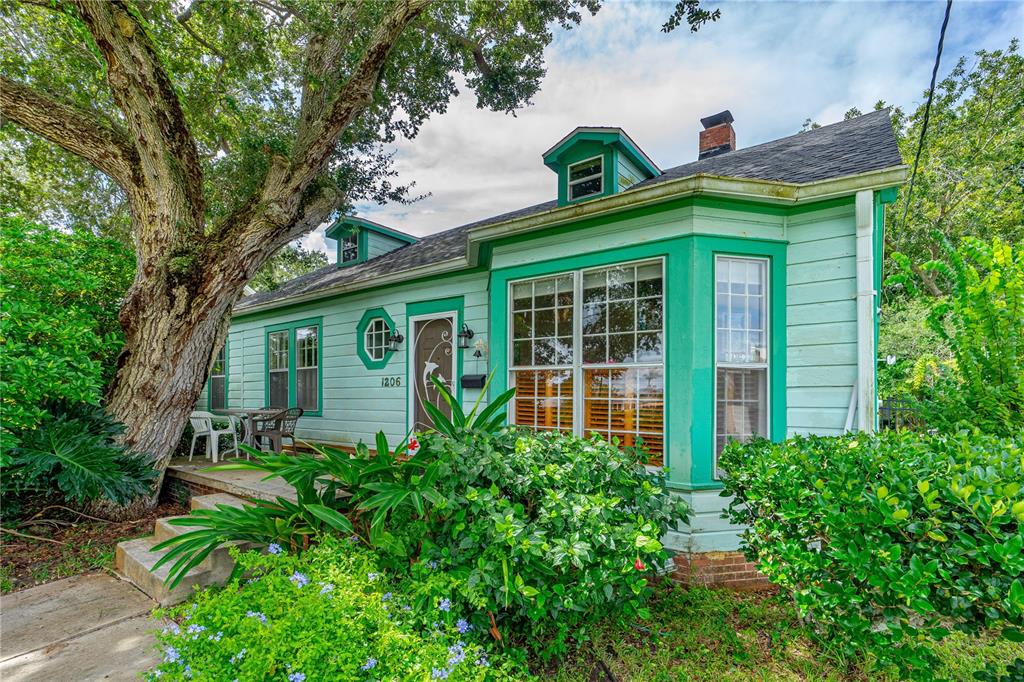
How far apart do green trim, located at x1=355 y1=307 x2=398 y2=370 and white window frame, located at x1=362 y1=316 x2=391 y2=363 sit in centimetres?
2

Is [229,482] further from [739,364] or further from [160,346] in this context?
[739,364]

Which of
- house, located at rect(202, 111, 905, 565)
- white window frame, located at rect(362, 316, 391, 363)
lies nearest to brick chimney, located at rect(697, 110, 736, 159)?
house, located at rect(202, 111, 905, 565)

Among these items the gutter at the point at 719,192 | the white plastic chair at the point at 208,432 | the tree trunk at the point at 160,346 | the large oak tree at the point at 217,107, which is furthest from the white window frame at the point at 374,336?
the gutter at the point at 719,192

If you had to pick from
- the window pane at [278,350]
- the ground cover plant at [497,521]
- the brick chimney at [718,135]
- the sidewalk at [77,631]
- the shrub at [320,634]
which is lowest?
the sidewalk at [77,631]

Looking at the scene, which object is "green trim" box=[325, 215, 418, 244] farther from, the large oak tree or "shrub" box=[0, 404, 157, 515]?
"shrub" box=[0, 404, 157, 515]

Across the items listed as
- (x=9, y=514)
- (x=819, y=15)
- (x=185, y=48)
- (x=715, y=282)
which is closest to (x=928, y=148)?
(x=819, y=15)

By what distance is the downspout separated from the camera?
387 cm

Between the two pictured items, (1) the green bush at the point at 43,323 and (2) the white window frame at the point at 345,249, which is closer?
(1) the green bush at the point at 43,323

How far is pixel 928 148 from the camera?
13523 millimetres

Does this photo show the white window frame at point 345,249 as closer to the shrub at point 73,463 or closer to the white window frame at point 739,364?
the shrub at point 73,463

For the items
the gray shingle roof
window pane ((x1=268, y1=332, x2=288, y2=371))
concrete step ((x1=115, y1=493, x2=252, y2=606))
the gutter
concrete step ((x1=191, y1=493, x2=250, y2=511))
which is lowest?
concrete step ((x1=115, y1=493, x2=252, y2=606))

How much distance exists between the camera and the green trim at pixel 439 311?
21.8 ft

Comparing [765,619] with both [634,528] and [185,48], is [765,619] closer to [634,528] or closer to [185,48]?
[634,528]

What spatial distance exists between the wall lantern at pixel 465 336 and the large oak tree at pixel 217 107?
2.75 m
